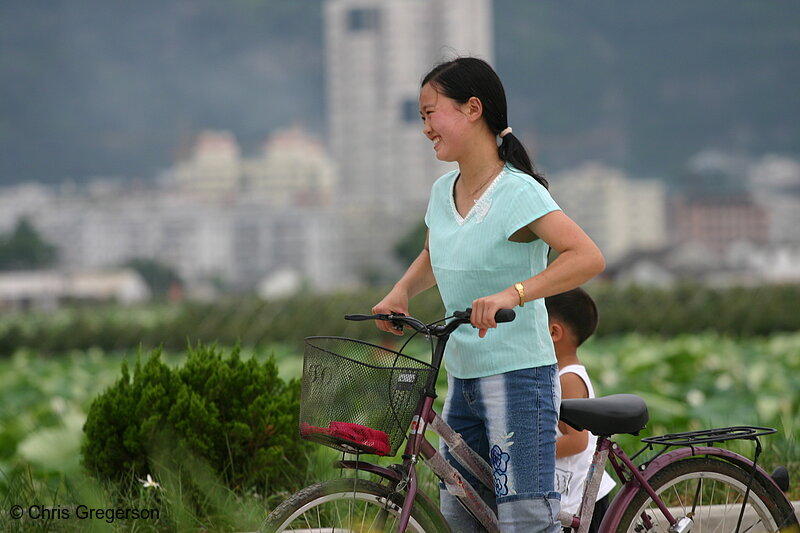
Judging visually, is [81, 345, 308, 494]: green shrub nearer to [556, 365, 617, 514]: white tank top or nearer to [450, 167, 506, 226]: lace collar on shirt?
[556, 365, 617, 514]: white tank top

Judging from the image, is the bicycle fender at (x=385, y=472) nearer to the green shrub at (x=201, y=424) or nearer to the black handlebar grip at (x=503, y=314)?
the black handlebar grip at (x=503, y=314)

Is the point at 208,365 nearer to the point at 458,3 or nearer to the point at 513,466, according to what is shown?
the point at 513,466

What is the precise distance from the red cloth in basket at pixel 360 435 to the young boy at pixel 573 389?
2.21 ft

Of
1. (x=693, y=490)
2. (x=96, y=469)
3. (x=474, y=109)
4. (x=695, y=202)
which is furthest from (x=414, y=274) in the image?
(x=695, y=202)

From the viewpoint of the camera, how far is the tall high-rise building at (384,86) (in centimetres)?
14150

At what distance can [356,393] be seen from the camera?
1855 mm

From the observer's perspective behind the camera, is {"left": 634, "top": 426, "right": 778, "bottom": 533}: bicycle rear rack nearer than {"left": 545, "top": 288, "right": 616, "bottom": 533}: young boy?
Yes

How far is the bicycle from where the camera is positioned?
186cm

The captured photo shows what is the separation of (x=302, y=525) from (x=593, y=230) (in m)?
144

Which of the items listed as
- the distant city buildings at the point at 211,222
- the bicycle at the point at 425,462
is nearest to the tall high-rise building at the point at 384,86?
the distant city buildings at the point at 211,222

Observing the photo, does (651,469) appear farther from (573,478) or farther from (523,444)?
(523,444)

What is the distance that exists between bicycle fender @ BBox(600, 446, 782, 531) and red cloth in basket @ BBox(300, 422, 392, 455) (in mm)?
614

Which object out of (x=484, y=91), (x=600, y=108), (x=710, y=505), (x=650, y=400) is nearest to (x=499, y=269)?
(x=484, y=91)

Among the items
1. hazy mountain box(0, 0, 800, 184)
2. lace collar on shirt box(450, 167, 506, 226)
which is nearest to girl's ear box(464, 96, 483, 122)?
lace collar on shirt box(450, 167, 506, 226)
